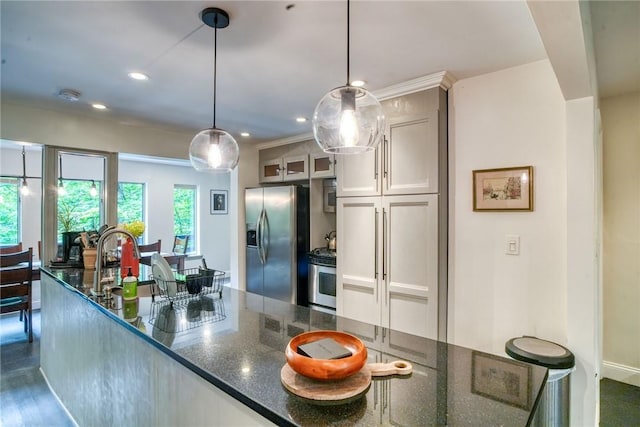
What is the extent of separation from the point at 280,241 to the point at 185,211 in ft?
10.8

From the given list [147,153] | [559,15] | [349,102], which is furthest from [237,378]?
[147,153]

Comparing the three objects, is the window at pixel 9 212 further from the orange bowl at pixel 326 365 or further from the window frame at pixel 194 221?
the orange bowl at pixel 326 365

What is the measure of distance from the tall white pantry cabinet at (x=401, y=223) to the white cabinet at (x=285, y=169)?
1.15 metres

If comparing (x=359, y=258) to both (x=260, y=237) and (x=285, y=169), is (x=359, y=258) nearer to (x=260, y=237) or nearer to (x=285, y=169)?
(x=260, y=237)

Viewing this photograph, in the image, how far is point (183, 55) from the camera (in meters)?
2.05

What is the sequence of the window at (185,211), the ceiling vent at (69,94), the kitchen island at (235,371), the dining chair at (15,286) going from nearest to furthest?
the kitchen island at (235,371) → the ceiling vent at (69,94) → the dining chair at (15,286) → the window at (185,211)

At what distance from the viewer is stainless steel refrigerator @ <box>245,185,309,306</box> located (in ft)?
12.7

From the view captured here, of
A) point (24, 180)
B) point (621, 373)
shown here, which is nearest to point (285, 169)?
point (24, 180)

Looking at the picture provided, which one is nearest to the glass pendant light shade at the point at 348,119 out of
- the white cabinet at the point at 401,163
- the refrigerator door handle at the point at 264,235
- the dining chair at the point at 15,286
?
the white cabinet at the point at 401,163

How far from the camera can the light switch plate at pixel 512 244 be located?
2190mm

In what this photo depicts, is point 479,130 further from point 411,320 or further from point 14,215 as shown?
point 14,215

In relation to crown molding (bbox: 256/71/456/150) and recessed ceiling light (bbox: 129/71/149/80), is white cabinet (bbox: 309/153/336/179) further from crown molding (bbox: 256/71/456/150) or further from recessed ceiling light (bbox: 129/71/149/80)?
recessed ceiling light (bbox: 129/71/149/80)

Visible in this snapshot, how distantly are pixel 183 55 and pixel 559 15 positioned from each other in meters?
1.90

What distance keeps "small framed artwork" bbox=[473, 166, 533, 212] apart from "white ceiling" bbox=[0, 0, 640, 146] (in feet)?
2.25
